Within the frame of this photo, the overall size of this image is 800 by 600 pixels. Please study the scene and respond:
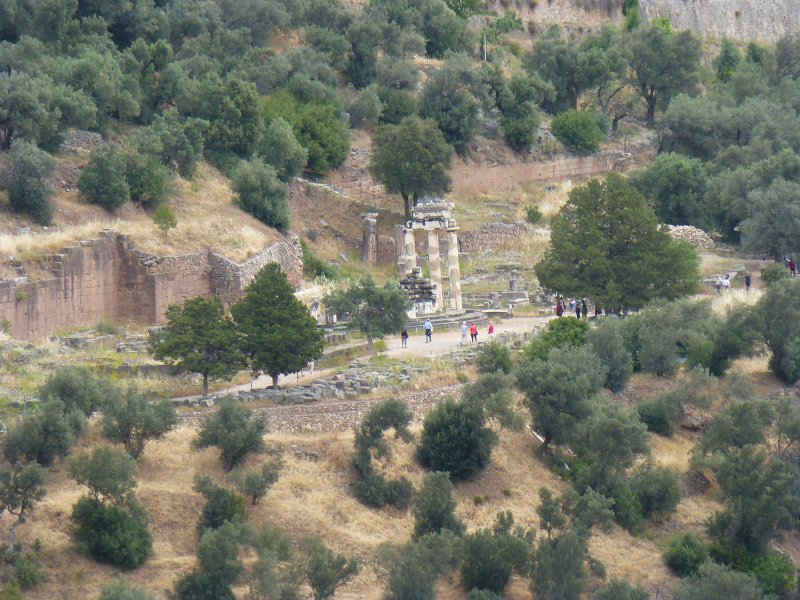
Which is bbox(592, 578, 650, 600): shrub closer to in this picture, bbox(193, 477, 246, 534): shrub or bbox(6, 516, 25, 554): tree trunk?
bbox(193, 477, 246, 534): shrub

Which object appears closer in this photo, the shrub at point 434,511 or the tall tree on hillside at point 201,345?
the shrub at point 434,511

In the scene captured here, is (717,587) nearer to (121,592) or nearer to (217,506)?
(217,506)

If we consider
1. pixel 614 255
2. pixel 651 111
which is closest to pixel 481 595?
pixel 614 255

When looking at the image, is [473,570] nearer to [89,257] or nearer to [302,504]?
[302,504]

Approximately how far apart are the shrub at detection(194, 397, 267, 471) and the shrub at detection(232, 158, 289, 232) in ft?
61.2

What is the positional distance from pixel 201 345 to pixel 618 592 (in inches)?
407

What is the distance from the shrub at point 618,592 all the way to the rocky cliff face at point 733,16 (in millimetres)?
65079

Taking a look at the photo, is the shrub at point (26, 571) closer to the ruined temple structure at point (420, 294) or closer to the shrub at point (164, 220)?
the shrub at point (164, 220)

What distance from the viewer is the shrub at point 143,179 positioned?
189 feet

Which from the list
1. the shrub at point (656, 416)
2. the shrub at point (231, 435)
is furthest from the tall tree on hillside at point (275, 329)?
the shrub at point (656, 416)

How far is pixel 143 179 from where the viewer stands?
189 ft

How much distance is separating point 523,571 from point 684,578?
4.26 m

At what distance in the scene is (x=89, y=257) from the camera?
2082 inches

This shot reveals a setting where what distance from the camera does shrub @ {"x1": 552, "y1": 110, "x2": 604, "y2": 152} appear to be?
79438 millimetres
